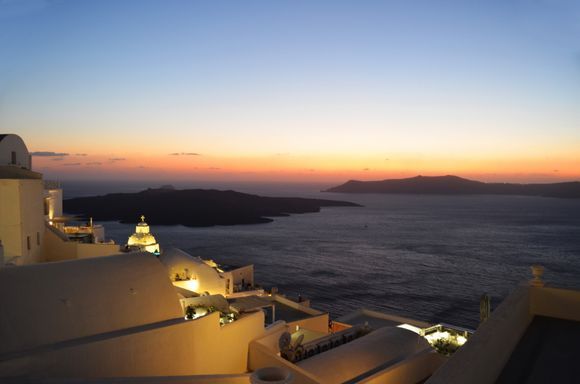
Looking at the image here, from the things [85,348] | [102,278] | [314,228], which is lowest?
[314,228]

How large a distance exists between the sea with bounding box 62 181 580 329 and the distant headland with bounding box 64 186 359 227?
12012 millimetres

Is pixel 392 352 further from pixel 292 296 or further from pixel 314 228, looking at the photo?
pixel 314 228

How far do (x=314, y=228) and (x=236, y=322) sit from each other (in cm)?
7909

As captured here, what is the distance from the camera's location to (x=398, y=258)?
54312 millimetres

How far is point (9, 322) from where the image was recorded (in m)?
7.60

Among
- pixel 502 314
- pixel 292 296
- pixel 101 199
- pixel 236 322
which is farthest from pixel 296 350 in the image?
pixel 101 199

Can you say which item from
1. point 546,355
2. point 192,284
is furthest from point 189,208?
point 546,355

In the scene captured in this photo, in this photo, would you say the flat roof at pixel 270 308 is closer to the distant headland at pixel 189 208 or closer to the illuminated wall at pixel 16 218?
the illuminated wall at pixel 16 218

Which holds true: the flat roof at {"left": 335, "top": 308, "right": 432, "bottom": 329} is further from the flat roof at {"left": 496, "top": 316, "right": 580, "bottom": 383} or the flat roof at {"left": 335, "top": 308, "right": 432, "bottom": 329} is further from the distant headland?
the distant headland

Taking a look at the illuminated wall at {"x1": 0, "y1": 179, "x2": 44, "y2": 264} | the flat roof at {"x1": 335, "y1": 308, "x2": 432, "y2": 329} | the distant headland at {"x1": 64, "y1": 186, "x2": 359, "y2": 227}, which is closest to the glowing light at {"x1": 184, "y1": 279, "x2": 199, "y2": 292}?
the flat roof at {"x1": 335, "y1": 308, "x2": 432, "y2": 329}

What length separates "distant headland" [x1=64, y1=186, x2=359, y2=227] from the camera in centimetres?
10500

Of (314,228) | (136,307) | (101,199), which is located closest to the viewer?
(136,307)

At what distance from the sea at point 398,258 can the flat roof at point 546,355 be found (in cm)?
2012

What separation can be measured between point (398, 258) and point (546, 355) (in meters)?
50.4
